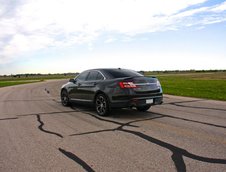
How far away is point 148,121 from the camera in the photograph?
723 cm

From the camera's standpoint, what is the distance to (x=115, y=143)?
5047 millimetres

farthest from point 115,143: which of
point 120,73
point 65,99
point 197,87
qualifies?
point 197,87

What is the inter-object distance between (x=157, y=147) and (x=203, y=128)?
202 cm

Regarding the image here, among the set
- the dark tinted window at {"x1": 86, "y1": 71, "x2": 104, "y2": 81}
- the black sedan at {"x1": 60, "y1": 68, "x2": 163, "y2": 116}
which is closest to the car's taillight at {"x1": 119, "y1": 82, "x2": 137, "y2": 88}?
the black sedan at {"x1": 60, "y1": 68, "x2": 163, "y2": 116}

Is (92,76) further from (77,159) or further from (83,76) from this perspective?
(77,159)

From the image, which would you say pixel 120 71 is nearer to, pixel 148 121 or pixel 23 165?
pixel 148 121

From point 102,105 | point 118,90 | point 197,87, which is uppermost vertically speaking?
point 118,90

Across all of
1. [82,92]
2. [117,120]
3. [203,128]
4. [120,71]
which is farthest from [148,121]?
[82,92]

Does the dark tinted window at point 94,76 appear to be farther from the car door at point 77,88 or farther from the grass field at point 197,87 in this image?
the grass field at point 197,87

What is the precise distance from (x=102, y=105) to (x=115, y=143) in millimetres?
3321

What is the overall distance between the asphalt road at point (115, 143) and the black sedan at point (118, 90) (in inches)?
19.3

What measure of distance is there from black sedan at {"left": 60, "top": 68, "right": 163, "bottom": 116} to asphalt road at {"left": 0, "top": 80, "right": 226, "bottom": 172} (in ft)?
1.61

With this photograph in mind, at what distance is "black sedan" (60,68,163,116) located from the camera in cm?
769

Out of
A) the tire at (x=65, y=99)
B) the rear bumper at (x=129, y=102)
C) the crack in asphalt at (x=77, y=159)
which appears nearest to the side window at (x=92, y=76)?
the rear bumper at (x=129, y=102)
